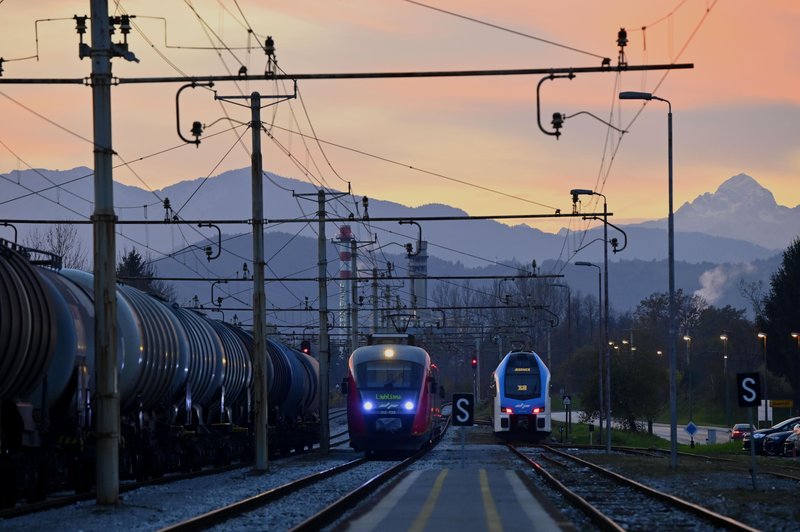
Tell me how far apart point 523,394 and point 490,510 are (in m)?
38.1

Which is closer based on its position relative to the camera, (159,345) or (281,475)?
(159,345)

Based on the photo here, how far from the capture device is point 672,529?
18094 mm

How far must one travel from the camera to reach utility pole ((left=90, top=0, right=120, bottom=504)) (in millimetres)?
22578

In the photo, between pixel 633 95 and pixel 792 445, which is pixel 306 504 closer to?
pixel 633 95

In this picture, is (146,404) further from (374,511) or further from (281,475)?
(374,511)

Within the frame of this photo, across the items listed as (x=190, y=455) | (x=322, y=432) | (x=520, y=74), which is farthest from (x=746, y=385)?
(x=322, y=432)

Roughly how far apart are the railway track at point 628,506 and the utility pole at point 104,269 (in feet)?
26.7

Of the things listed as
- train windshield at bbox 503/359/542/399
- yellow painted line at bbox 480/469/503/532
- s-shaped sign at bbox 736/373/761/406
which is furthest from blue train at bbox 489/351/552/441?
s-shaped sign at bbox 736/373/761/406

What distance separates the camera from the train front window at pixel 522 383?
58781 mm

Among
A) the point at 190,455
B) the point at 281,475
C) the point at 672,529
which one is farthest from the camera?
the point at 190,455

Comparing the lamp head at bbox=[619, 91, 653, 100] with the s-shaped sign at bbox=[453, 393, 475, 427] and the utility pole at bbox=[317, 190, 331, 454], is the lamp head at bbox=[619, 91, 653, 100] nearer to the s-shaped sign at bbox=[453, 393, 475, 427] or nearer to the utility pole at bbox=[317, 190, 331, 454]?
the s-shaped sign at bbox=[453, 393, 475, 427]

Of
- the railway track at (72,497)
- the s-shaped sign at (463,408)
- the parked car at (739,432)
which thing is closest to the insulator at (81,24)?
the railway track at (72,497)

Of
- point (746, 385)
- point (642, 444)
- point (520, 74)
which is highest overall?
point (520, 74)

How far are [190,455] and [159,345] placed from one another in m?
6.36
